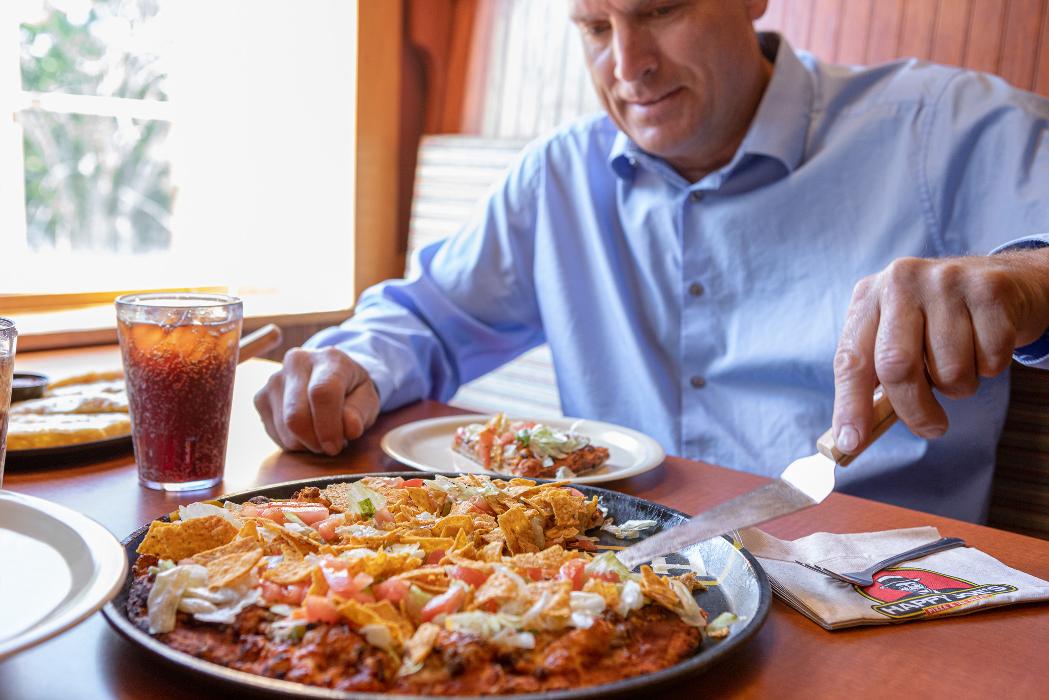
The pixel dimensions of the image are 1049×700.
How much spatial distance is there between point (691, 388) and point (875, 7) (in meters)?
1.41

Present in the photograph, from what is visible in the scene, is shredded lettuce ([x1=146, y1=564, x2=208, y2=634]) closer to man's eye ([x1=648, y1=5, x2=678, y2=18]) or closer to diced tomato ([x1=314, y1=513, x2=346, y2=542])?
diced tomato ([x1=314, y1=513, x2=346, y2=542])

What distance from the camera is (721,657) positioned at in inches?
23.3

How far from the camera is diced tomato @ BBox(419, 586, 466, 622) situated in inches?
Answer: 25.9

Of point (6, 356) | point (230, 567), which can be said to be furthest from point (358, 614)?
point (6, 356)

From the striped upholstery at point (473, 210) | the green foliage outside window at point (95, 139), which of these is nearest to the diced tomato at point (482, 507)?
the striped upholstery at point (473, 210)

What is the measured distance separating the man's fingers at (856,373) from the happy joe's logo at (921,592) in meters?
0.12

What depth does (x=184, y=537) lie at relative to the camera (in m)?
0.76

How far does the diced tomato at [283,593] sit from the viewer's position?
67 centimetres

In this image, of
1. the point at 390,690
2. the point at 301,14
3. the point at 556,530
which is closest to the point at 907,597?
the point at 556,530

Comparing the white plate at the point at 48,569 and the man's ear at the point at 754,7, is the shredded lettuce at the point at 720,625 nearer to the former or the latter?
the white plate at the point at 48,569

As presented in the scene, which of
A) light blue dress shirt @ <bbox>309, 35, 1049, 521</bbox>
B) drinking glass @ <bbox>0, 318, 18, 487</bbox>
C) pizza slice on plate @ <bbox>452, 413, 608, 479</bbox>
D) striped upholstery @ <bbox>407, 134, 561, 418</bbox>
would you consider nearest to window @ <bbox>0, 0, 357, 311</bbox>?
striped upholstery @ <bbox>407, 134, 561, 418</bbox>

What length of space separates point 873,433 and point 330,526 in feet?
1.67

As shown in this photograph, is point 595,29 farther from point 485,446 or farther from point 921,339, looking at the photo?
point 921,339

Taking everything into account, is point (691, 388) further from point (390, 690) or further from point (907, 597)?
point (390, 690)
